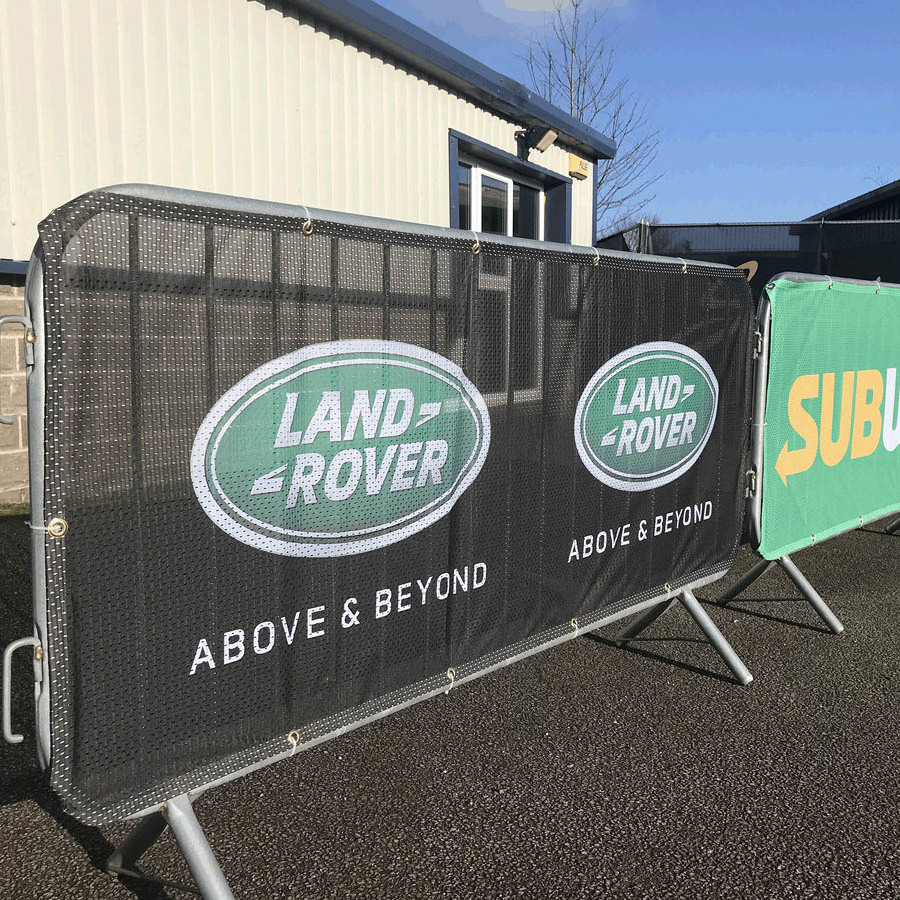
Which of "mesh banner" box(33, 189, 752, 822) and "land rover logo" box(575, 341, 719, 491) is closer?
"mesh banner" box(33, 189, 752, 822)

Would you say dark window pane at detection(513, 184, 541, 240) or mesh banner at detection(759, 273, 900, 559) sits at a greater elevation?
dark window pane at detection(513, 184, 541, 240)

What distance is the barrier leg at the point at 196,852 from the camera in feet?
6.68

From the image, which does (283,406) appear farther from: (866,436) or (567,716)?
(866,436)

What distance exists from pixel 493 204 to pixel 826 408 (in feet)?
23.1

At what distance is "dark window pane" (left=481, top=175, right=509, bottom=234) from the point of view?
34.1ft

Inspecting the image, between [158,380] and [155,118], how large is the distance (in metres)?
5.07

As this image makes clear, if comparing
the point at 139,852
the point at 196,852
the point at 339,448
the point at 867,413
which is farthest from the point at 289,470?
the point at 867,413

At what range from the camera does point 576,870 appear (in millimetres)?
2395

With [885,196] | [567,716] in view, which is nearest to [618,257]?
[567,716]

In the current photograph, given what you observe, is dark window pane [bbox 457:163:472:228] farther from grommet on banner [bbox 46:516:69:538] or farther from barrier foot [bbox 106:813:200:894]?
grommet on banner [bbox 46:516:69:538]

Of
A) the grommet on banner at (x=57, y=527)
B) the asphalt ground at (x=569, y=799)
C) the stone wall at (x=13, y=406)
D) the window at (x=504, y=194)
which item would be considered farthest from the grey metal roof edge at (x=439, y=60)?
the grommet on banner at (x=57, y=527)

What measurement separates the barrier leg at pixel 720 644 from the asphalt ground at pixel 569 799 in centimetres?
6

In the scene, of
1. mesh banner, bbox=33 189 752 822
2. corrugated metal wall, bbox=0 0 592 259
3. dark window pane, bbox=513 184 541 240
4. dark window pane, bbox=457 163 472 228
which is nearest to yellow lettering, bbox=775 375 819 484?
A: mesh banner, bbox=33 189 752 822

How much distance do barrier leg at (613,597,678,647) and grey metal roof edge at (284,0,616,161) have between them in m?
5.65
